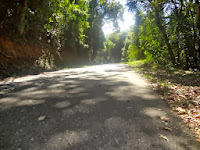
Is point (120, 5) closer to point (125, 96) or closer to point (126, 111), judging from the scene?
point (125, 96)

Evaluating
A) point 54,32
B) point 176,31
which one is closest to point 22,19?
point 54,32

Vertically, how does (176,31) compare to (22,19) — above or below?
below

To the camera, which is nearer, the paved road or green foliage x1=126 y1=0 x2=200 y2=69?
the paved road

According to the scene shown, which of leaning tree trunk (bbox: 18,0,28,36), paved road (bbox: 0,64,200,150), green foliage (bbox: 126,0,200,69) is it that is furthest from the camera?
leaning tree trunk (bbox: 18,0,28,36)

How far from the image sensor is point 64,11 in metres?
15.5

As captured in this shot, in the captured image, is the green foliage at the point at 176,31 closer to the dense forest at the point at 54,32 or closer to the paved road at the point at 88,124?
the dense forest at the point at 54,32

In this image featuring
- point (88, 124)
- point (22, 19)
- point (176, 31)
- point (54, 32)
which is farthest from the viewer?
point (54, 32)

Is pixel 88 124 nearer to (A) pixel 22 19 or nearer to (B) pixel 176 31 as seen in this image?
(B) pixel 176 31

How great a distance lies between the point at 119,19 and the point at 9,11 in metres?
18.2

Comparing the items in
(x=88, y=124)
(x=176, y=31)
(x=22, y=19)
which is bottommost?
(x=88, y=124)

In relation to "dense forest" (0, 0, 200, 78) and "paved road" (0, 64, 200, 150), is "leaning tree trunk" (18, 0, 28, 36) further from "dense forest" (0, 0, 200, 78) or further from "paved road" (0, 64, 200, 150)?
"paved road" (0, 64, 200, 150)

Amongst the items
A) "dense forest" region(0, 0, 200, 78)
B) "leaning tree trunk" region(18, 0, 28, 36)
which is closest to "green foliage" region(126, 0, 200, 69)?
"dense forest" region(0, 0, 200, 78)

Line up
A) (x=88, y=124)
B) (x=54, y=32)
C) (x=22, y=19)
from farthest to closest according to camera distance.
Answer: (x=54, y=32) < (x=22, y=19) < (x=88, y=124)

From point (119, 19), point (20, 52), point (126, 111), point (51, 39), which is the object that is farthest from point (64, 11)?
point (126, 111)
